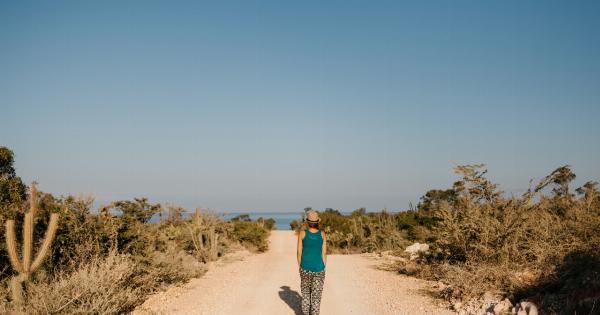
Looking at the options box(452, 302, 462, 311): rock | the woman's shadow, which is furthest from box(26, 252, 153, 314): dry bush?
box(452, 302, 462, 311): rock

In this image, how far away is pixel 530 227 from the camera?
35.7 feet

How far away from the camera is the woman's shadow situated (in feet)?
29.0

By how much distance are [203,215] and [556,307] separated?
13831 millimetres

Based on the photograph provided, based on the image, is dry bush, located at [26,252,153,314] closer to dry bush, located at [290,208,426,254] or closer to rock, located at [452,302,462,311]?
rock, located at [452,302,462,311]

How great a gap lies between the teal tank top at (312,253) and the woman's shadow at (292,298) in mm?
1393

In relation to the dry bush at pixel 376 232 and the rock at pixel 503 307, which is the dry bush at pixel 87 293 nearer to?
the rock at pixel 503 307

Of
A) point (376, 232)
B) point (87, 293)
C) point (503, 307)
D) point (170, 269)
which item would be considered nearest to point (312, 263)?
point (503, 307)

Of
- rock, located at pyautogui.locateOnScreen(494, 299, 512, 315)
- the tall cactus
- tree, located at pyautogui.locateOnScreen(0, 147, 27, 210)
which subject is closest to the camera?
rock, located at pyautogui.locateOnScreen(494, 299, 512, 315)

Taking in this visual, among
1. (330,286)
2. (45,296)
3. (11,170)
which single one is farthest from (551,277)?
(11,170)

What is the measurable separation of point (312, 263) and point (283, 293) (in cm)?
318

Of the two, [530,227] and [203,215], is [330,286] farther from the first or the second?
[203,215]

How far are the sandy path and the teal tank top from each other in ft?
4.53

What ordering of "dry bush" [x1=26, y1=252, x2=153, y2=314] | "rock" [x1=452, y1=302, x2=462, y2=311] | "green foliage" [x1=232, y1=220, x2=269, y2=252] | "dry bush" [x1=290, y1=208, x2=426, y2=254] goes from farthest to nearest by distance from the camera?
"green foliage" [x1=232, y1=220, x2=269, y2=252], "dry bush" [x1=290, y1=208, x2=426, y2=254], "rock" [x1=452, y1=302, x2=462, y2=311], "dry bush" [x1=26, y1=252, x2=153, y2=314]

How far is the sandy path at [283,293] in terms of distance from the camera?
8797mm
